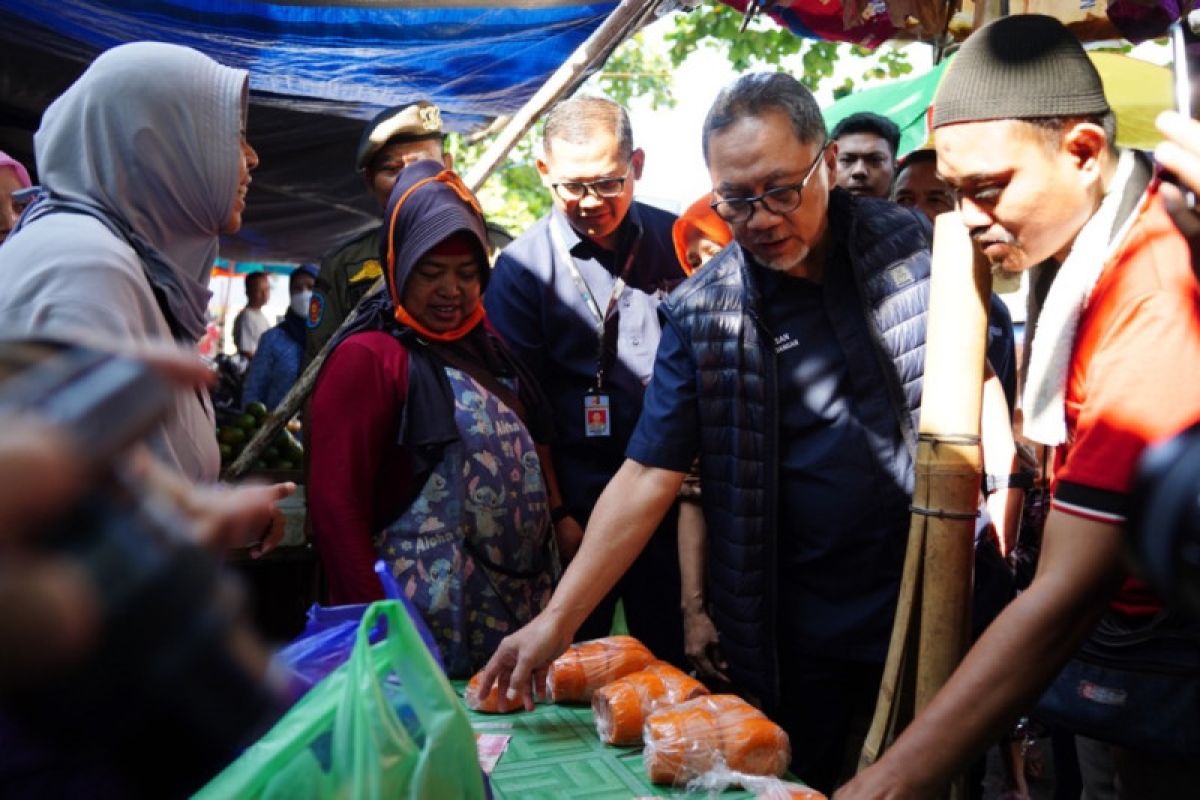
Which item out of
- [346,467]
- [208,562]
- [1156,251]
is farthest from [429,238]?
[208,562]

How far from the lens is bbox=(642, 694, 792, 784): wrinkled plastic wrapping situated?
1698mm

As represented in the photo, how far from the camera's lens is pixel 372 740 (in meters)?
Result: 1.14

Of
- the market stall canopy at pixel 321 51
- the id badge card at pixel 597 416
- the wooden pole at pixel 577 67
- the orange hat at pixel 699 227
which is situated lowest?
the id badge card at pixel 597 416

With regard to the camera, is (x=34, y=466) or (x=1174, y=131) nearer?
(x=34, y=466)

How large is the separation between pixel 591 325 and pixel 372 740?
2187mm

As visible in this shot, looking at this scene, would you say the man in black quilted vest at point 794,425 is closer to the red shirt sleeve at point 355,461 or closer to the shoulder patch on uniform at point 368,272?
the red shirt sleeve at point 355,461

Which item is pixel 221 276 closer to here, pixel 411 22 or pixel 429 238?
pixel 411 22

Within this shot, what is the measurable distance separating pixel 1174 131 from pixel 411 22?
4.08 m

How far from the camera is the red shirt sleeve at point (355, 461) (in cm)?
250

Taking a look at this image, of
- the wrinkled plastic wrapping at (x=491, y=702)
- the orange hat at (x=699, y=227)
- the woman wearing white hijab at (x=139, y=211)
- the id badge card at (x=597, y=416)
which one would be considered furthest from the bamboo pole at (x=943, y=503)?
the orange hat at (x=699, y=227)

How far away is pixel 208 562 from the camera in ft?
2.45

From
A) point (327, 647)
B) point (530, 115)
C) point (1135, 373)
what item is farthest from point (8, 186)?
point (1135, 373)

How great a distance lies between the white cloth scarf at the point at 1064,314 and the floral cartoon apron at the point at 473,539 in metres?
1.33

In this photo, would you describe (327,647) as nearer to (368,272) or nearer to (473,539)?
(473,539)
